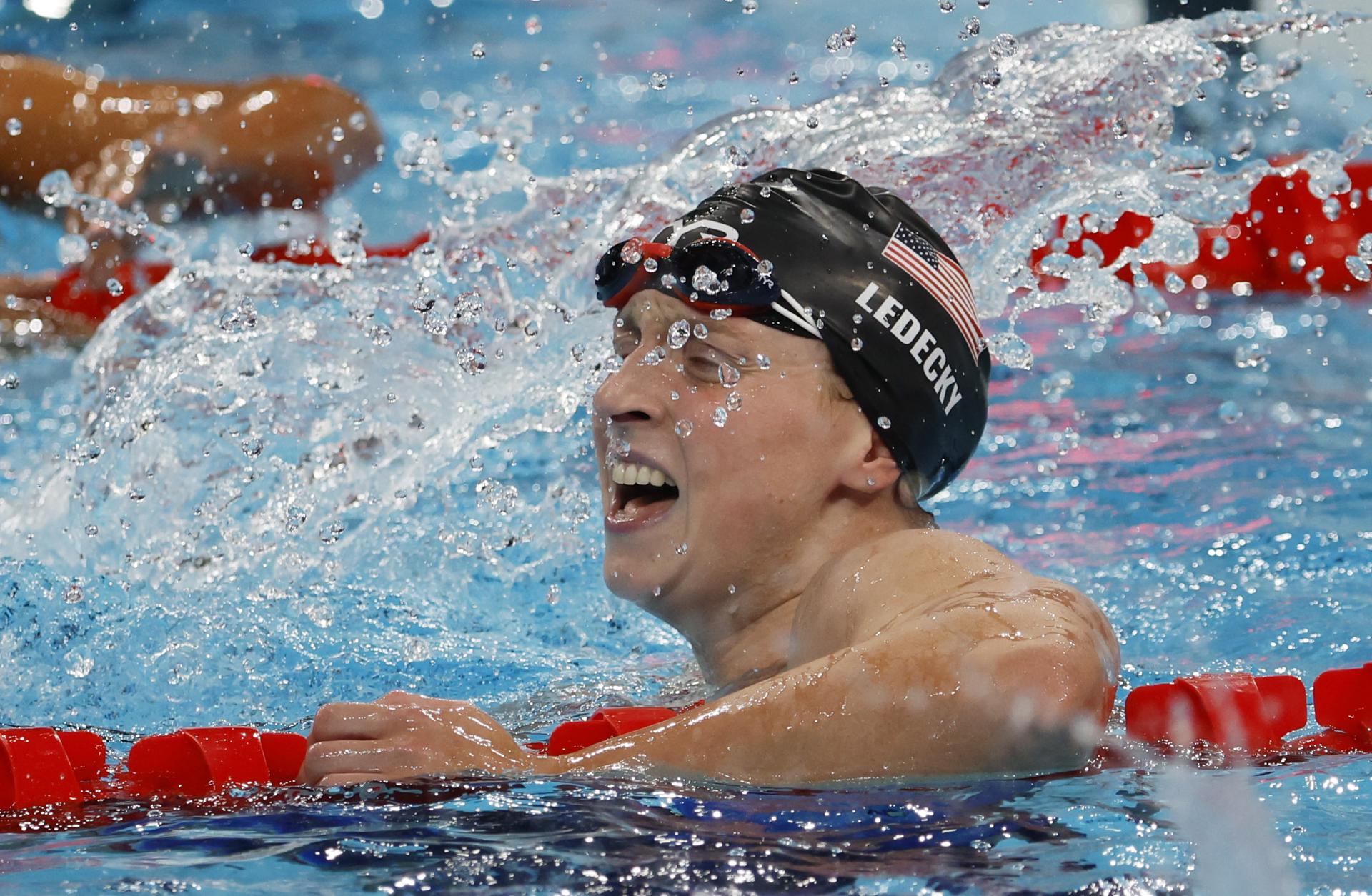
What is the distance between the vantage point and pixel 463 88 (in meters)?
8.99

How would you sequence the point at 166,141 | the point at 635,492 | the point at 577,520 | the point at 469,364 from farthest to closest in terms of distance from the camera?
the point at 166,141 < the point at 469,364 < the point at 577,520 < the point at 635,492

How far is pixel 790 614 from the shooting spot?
2.06 metres

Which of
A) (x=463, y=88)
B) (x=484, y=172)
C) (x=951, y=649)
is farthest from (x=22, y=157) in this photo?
(x=951, y=649)

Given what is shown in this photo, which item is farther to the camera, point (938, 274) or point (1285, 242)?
point (1285, 242)

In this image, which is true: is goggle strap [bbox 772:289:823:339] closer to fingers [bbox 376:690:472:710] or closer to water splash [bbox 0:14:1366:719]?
fingers [bbox 376:690:472:710]

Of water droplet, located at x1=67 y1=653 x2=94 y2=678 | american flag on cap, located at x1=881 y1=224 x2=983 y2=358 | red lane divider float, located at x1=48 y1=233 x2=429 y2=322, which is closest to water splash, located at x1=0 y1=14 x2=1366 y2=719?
water droplet, located at x1=67 y1=653 x2=94 y2=678

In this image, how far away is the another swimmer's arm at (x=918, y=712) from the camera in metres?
1.51

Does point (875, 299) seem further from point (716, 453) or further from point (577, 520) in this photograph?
point (577, 520)

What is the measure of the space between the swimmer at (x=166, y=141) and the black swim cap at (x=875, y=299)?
16.3ft

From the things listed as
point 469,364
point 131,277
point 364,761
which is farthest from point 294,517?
point 131,277

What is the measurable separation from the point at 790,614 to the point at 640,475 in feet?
0.90

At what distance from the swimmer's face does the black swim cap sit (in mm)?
41

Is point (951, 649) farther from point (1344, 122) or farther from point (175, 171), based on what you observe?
point (1344, 122)

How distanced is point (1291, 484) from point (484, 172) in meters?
2.28
